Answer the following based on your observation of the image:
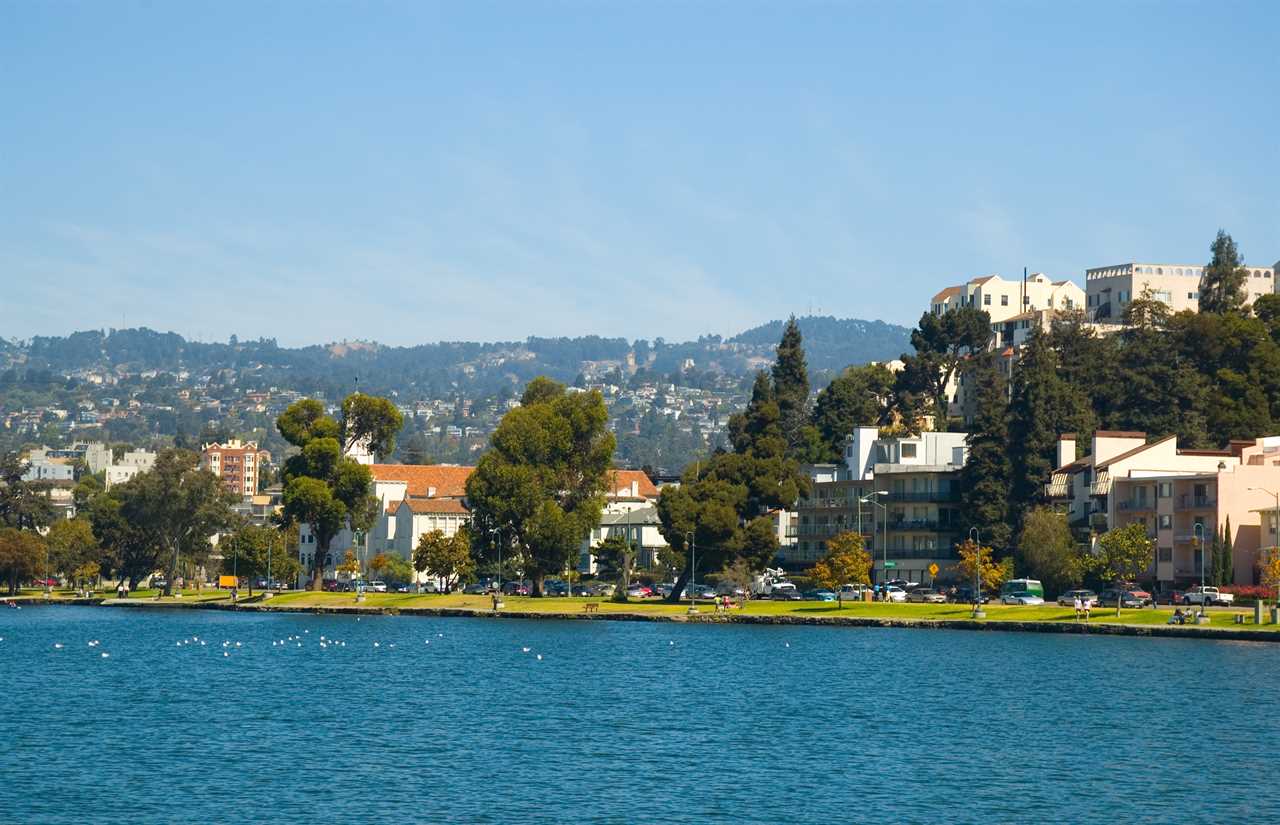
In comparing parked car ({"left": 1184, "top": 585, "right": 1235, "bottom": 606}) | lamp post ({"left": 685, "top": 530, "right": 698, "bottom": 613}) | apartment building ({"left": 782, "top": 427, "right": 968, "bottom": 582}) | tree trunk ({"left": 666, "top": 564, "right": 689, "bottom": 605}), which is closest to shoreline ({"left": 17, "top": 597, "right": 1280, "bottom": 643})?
lamp post ({"left": 685, "top": 530, "right": 698, "bottom": 613})

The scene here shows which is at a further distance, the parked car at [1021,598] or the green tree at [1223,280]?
the green tree at [1223,280]

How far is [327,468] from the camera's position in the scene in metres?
154

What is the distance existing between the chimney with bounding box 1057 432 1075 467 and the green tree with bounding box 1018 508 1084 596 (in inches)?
453

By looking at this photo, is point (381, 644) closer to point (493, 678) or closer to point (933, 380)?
point (493, 678)

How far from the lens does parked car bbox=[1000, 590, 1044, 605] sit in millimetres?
124500

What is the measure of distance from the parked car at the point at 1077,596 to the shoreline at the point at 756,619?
27.5 ft

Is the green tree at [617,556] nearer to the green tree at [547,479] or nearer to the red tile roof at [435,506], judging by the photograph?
the green tree at [547,479]

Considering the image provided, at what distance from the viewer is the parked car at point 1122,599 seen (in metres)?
119

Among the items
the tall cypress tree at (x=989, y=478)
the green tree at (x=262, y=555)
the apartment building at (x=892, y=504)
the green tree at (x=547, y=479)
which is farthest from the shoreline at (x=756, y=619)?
the apartment building at (x=892, y=504)

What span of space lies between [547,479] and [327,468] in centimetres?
2266

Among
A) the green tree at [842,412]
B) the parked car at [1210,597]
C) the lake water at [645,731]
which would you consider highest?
the green tree at [842,412]

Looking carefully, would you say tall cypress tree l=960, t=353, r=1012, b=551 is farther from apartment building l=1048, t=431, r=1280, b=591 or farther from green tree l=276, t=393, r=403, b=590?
green tree l=276, t=393, r=403, b=590

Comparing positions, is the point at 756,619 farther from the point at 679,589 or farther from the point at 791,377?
the point at 791,377

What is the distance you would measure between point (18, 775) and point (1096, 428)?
114 meters
